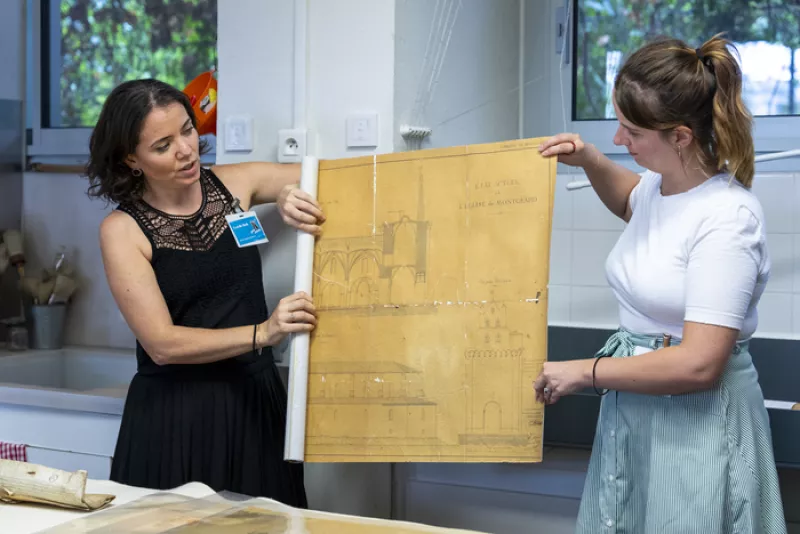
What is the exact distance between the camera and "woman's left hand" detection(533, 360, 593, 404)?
4.80 ft

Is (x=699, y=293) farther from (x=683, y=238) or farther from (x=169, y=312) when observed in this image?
(x=169, y=312)

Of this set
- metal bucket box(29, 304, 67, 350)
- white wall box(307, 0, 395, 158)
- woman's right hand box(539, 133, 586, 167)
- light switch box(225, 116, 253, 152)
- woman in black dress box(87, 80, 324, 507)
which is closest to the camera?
woman's right hand box(539, 133, 586, 167)

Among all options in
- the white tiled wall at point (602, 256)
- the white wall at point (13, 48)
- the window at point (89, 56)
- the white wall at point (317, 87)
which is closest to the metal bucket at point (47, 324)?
the window at point (89, 56)

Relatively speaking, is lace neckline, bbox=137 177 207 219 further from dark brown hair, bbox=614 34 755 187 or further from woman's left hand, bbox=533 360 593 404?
dark brown hair, bbox=614 34 755 187

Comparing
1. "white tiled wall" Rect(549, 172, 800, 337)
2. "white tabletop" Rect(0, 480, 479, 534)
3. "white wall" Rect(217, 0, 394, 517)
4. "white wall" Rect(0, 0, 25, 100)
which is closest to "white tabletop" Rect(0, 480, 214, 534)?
"white tabletop" Rect(0, 480, 479, 534)

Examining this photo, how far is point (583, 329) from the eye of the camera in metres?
2.42

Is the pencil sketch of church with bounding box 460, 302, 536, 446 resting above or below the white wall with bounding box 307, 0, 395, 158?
below

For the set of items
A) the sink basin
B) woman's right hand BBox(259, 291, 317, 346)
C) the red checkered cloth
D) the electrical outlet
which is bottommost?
the red checkered cloth

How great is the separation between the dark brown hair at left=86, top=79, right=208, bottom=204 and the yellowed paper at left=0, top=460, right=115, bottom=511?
71 cm

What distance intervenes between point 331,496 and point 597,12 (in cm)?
157

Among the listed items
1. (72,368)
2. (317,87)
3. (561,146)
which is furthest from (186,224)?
(72,368)

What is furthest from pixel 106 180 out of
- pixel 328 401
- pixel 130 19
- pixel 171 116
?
pixel 130 19

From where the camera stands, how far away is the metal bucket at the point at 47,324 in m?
2.99

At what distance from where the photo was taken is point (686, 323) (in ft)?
4.49
